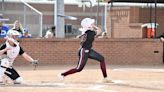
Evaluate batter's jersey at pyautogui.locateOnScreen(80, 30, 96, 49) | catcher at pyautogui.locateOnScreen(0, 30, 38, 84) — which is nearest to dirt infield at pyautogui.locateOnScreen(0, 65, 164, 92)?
catcher at pyautogui.locateOnScreen(0, 30, 38, 84)

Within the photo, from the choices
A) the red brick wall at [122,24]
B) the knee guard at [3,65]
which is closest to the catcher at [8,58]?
the knee guard at [3,65]

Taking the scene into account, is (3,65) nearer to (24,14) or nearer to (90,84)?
(90,84)

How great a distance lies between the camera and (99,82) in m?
13.7

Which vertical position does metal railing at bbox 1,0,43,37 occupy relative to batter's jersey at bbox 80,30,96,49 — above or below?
above

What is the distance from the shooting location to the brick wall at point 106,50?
68.8 feet

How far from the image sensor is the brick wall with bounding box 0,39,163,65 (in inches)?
826

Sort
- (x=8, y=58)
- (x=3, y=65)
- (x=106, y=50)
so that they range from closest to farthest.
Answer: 1. (x=3, y=65)
2. (x=8, y=58)
3. (x=106, y=50)

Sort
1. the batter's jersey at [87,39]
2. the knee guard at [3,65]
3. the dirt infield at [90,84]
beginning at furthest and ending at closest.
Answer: the batter's jersey at [87,39] < the knee guard at [3,65] < the dirt infield at [90,84]

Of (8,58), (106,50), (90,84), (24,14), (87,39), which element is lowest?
(90,84)

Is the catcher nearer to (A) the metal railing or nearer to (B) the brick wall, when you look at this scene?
(B) the brick wall

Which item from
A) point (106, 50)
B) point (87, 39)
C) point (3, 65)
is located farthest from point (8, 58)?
point (106, 50)

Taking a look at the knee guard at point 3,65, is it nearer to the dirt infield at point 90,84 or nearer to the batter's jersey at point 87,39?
the dirt infield at point 90,84

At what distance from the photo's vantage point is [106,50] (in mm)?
21547

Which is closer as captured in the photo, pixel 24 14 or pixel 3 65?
pixel 3 65
